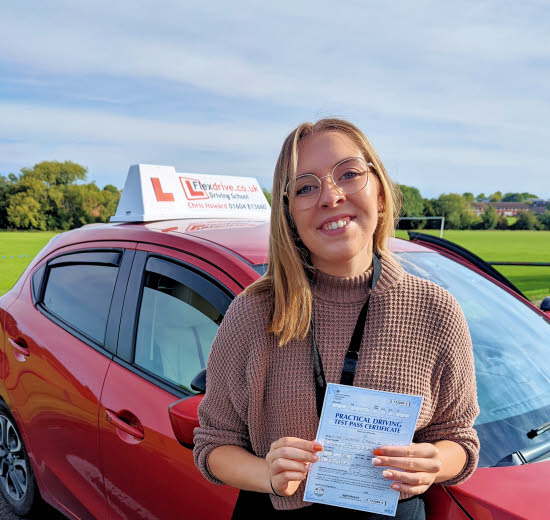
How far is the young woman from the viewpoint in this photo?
1.23 metres

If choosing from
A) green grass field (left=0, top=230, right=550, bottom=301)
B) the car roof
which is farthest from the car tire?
green grass field (left=0, top=230, right=550, bottom=301)

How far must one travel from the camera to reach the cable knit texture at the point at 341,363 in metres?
1.23

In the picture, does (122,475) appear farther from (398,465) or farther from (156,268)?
(398,465)

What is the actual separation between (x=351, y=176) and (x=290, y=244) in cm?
23

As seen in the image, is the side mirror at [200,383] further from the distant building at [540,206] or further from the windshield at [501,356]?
the distant building at [540,206]

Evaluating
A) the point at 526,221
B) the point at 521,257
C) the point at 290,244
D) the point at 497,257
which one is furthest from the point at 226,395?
the point at 526,221

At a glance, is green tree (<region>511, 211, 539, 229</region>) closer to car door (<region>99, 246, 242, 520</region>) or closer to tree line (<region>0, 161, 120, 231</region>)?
tree line (<region>0, 161, 120, 231</region>)

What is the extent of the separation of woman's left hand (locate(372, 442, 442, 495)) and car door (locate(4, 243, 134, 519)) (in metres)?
1.43

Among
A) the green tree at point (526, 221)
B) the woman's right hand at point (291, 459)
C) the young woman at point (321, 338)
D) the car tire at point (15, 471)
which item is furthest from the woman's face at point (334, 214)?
the green tree at point (526, 221)

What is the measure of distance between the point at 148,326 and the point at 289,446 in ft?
4.11

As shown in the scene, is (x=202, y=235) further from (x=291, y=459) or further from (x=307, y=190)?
(x=291, y=459)

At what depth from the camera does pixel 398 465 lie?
1.12m

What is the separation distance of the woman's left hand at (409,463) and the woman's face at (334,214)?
43 centimetres

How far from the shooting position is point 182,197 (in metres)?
3.08
